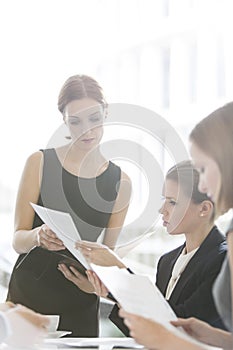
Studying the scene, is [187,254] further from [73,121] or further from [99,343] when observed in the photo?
[73,121]

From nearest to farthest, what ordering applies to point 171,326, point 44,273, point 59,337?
point 171,326, point 59,337, point 44,273

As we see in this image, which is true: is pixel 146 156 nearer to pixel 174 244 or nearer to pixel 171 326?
pixel 174 244

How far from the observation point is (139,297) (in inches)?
45.3

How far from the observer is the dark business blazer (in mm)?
1330

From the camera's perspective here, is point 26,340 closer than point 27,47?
Yes

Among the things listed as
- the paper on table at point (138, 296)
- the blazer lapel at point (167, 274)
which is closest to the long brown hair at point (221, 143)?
the paper on table at point (138, 296)

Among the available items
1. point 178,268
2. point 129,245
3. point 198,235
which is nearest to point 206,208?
point 198,235

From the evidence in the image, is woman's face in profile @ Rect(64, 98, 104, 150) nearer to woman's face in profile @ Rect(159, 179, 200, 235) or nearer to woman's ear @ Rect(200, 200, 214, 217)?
woman's face in profile @ Rect(159, 179, 200, 235)

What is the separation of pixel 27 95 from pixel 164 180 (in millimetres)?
492

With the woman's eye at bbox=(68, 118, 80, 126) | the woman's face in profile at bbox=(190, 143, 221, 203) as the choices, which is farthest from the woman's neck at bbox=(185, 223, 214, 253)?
the woman's eye at bbox=(68, 118, 80, 126)

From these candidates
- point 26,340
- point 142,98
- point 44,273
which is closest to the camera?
point 26,340

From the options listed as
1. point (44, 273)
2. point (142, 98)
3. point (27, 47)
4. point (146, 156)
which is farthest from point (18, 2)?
point (44, 273)

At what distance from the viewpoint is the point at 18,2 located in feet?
5.92

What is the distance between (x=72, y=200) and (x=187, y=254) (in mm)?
373
